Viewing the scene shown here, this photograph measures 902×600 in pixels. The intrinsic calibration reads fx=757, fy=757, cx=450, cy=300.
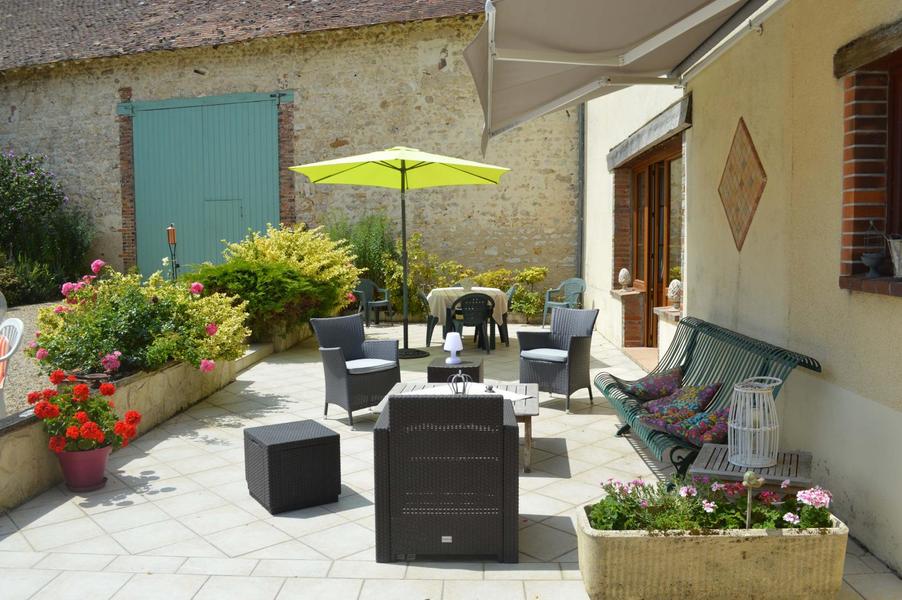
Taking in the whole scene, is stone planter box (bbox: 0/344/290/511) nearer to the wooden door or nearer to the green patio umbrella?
the green patio umbrella

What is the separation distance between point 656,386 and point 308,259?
5.91 m

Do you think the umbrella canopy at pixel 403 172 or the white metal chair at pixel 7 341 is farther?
the umbrella canopy at pixel 403 172

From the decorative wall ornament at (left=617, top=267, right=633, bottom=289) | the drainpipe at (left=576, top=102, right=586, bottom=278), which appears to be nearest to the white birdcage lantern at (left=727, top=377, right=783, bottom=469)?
the decorative wall ornament at (left=617, top=267, right=633, bottom=289)

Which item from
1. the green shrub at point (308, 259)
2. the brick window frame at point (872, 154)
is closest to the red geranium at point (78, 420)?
the brick window frame at point (872, 154)

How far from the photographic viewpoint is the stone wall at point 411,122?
12930mm

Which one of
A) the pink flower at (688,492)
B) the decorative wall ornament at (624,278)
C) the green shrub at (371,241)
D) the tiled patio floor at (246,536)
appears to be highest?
the green shrub at (371,241)

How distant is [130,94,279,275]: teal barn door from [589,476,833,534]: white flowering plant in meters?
11.6

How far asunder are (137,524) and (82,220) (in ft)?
41.1

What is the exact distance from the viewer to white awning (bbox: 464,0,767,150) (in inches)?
152

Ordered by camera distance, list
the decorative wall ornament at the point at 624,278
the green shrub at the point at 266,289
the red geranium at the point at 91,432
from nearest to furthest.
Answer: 1. the red geranium at the point at 91,432
2. the green shrub at the point at 266,289
3. the decorative wall ornament at the point at 624,278

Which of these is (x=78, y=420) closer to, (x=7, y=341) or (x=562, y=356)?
(x=7, y=341)

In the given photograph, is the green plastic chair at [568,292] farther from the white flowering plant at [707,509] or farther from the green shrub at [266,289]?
the white flowering plant at [707,509]

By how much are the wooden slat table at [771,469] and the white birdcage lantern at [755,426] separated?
49mm

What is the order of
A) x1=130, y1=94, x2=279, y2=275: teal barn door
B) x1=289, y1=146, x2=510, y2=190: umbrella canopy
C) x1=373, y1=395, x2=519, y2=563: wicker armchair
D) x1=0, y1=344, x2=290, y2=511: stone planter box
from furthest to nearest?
x1=130, y1=94, x2=279, y2=275: teal barn door < x1=289, y1=146, x2=510, y2=190: umbrella canopy < x1=0, y1=344, x2=290, y2=511: stone planter box < x1=373, y1=395, x2=519, y2=563: wicker armchair
